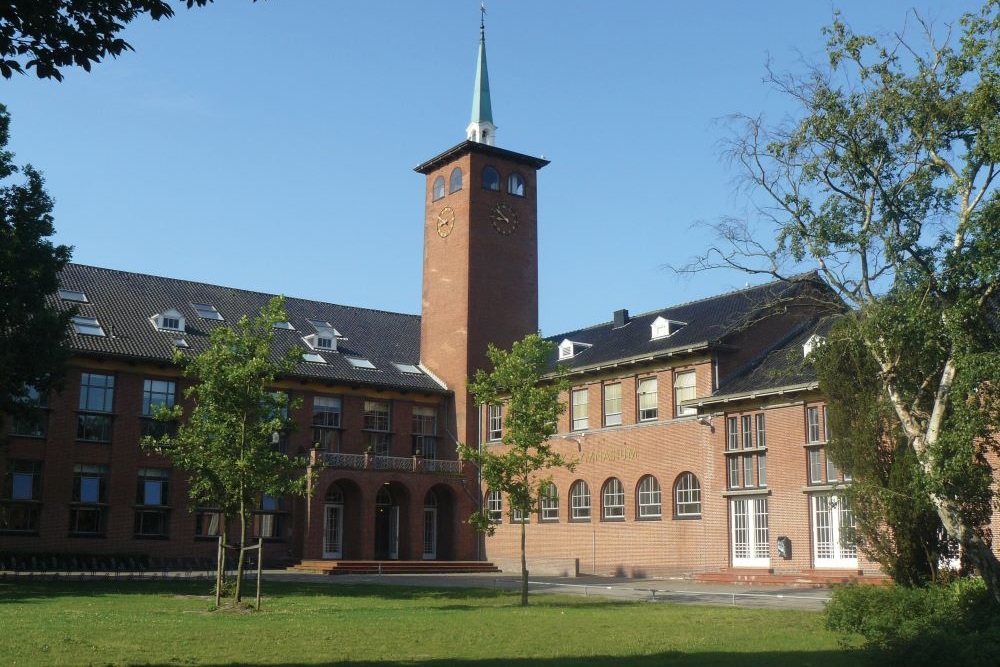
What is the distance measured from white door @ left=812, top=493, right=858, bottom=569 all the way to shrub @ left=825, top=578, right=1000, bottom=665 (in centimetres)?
1248

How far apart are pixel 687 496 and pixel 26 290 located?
22.6 metres

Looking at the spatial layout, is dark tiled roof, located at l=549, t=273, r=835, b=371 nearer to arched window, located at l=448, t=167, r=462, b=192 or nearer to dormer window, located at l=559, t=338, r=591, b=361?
dormer window, located at l=559, t=338, r=591, b=361

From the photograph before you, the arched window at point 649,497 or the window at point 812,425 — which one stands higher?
the window at point 812,425

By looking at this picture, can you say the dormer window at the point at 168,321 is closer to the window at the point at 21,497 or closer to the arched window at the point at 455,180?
the window at the point at 21,497

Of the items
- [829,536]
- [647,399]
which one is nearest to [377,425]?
[647,399]

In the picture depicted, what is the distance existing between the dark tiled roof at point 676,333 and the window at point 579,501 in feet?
15.8

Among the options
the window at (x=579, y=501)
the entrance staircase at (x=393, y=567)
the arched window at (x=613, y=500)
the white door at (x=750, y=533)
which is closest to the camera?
the white door at (x=750, y=533)

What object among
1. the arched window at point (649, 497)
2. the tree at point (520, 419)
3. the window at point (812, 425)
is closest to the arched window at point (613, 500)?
the arched window at point (649, 497)

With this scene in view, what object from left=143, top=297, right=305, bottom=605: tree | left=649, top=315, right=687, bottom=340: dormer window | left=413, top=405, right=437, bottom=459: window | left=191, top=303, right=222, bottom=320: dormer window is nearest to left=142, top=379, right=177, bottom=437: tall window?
left=191, top=303, right=222, bottom=320: dormer window

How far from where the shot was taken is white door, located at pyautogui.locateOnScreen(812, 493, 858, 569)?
30.5 metres

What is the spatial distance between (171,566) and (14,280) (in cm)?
1544

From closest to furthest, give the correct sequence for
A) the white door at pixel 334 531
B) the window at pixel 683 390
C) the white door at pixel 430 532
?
1. the window at pixel 683 390
2. the white door at pixel 334 531
3. the white door at pixel 430 532

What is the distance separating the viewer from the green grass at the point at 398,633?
13367 millimetres

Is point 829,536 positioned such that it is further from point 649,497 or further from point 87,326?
point 87,326
